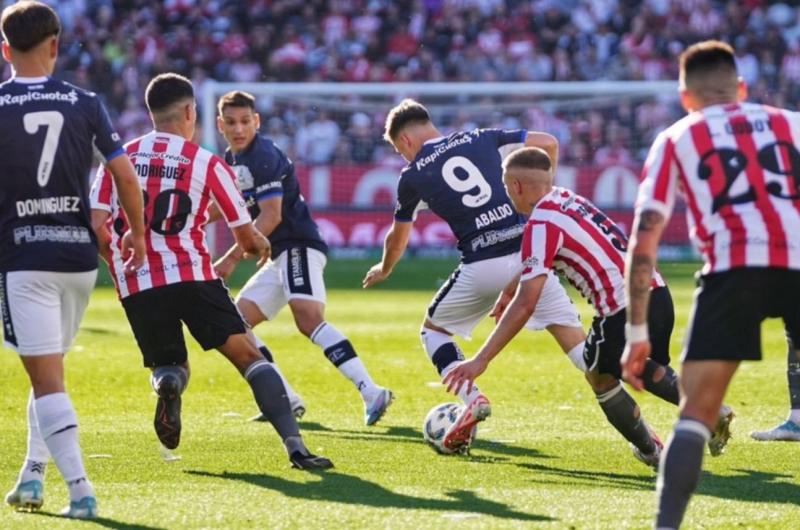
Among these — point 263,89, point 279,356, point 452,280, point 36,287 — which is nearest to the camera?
point 36,287

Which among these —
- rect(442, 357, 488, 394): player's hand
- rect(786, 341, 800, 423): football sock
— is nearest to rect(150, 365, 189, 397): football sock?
rect(442, 357, 488, 394): player's hand

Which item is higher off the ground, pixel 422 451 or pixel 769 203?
pixel 769 203

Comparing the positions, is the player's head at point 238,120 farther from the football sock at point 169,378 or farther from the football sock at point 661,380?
the football sock at point 661,380

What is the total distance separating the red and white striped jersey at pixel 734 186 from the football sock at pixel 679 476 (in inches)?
Answer: 25.1

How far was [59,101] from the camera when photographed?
636 cm

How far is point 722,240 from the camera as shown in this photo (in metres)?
5.47

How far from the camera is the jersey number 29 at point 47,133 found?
6344 mm

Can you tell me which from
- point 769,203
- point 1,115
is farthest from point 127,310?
point 769,203

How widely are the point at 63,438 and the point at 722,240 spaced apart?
A: 288 centimetres

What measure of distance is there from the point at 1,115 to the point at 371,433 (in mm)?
3827

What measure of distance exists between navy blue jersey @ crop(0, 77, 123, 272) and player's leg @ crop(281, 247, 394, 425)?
3862 millimetres

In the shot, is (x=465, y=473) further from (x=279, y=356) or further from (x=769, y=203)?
(x=279, y=356)

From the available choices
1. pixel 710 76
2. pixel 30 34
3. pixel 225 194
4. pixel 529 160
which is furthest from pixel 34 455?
pixel 710 76

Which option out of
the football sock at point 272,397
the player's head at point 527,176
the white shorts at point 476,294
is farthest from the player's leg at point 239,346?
the white shorts at point 476,294
